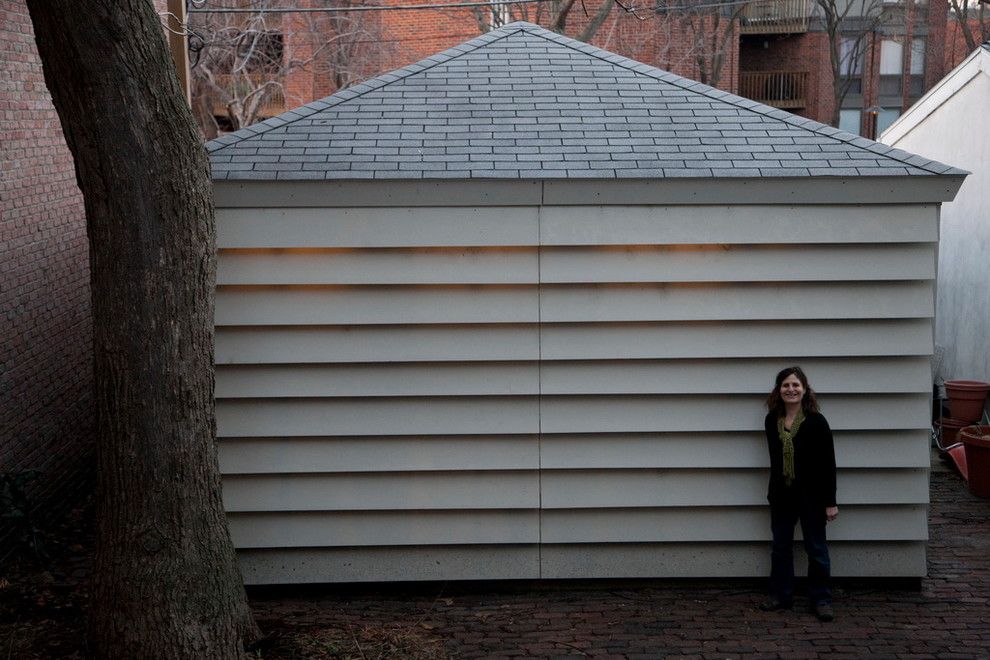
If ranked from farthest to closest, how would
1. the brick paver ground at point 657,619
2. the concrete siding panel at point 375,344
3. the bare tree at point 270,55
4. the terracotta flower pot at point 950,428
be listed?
1. the bare tree at point 270,55
2. the terracotta flower pot at point 950,428
3. the concrete siding panel at point 375,344
4. the brick paver ground at point 657,619

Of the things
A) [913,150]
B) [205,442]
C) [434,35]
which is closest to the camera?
[205,442]

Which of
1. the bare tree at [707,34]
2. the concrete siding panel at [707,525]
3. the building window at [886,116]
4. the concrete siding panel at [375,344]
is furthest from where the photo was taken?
the building window at [886,116]

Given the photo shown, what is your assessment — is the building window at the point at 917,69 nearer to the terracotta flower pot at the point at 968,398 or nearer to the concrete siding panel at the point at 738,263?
the terracotta flower pot at the point at 968,398

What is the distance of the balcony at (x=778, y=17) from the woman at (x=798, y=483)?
33042 mm

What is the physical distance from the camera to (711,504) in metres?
7.56

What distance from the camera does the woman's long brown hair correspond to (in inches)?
282

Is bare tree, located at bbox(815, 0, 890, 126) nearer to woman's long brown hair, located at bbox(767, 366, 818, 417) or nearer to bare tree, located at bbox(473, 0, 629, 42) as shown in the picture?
bare tree, located at bbox(473, 0, 629, 42)

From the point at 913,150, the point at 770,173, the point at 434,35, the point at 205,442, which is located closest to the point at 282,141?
the point at 205,442

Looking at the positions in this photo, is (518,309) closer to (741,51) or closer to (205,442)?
(205,442)

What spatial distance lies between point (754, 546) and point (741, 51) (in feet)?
116

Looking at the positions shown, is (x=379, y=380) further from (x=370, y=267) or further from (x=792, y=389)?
(x=792, y=389)

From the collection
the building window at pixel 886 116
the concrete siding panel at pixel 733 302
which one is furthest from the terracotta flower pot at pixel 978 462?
the building window at pixel 886 116

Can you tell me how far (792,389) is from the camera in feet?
23.3

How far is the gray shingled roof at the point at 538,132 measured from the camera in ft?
24.0
